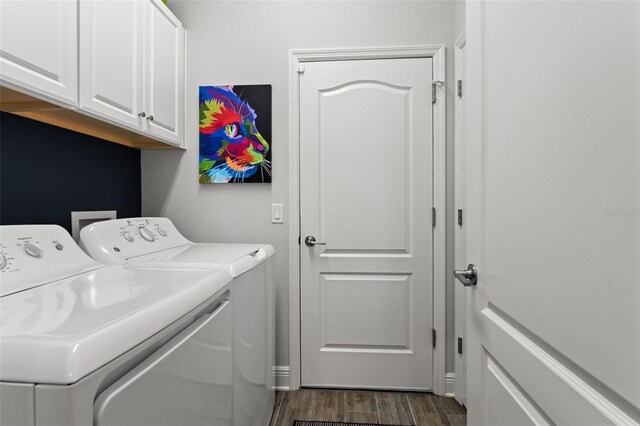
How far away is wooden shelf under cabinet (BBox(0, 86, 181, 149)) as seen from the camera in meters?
1.14

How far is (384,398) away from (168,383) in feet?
5.15

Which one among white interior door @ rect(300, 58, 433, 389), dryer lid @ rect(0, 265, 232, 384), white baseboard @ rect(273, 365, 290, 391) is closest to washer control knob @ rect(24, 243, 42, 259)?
dryer lid @ rect(0, 265, 232, 384)

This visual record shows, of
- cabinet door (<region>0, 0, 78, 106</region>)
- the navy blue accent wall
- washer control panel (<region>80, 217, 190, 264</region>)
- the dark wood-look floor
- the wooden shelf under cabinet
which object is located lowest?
the dark wood-look floor

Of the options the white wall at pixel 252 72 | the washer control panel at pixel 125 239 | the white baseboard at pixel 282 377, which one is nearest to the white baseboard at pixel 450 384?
the white wall at pixel 252 72

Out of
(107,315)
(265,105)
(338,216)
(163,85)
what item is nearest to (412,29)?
(265,105)

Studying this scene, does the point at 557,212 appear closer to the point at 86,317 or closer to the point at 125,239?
the point at 86,317

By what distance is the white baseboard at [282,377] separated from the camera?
2.05 meters

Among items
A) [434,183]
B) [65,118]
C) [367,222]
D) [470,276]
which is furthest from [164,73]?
[470,276]

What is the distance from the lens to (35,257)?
107cm

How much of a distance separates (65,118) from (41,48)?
0.43 meters

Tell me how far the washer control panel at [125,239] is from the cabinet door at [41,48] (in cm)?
53

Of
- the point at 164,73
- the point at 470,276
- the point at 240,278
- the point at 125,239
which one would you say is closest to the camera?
the point at 470,276

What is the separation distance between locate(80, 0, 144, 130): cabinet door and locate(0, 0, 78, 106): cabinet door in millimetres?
48

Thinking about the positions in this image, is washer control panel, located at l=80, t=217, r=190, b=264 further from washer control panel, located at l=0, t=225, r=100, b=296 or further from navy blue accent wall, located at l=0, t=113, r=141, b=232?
navy blue accent wall, located at l=0, t=113, r=141, b=232
